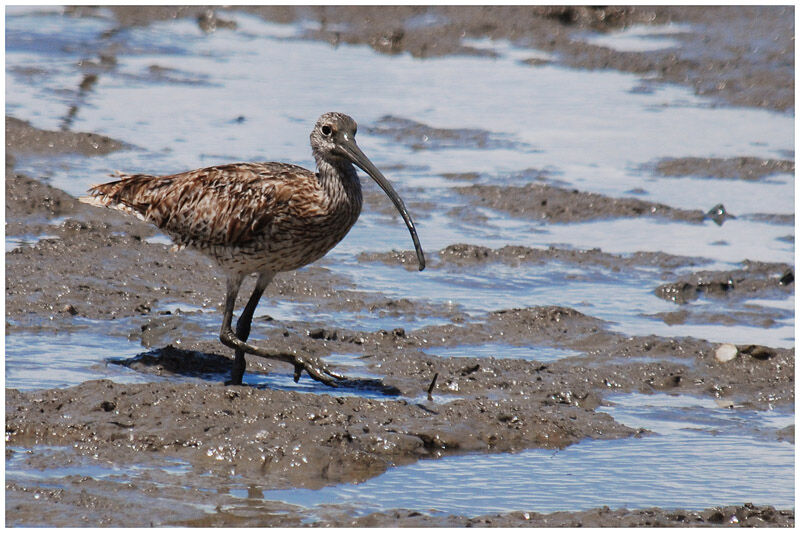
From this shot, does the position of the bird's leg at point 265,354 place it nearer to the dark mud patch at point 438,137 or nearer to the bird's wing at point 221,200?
the bird's wing at point 221,200

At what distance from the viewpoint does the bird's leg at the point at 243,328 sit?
735cm

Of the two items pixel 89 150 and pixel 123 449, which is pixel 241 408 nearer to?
pixel 123 449

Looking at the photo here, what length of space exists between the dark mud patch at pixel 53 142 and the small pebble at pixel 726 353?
6.61 m

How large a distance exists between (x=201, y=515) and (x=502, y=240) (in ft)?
18.1

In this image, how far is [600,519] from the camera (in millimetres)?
5598

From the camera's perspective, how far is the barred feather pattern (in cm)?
718

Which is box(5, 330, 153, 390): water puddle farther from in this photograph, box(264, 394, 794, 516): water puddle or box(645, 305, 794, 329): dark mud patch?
box(645, 305, 794, 329): dark mud patch

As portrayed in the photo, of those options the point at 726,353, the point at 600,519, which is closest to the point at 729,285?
the point at 726,353

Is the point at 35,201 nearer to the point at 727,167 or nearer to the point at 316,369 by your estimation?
the point at 316,369

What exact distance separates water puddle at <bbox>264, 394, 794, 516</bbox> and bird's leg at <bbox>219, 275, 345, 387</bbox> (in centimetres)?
104

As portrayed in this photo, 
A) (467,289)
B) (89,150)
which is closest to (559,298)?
(467,289)

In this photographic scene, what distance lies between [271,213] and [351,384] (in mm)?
1044

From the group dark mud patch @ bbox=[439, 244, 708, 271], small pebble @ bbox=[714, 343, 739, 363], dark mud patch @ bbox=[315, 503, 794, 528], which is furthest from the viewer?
dark mud patch @ bbox=[439, 244, 708, 271]

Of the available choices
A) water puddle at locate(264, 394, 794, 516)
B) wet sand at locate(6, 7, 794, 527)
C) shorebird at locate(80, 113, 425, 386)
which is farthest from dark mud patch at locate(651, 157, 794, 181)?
shorebird at locate(80, 113, 425, 386)
